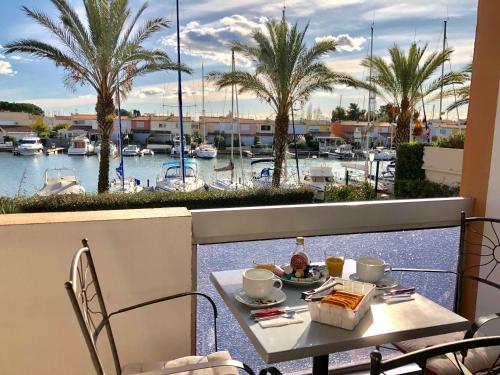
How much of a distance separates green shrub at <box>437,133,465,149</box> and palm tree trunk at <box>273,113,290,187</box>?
4.46 m

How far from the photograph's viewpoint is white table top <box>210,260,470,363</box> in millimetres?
1179

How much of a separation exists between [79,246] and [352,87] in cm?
1238

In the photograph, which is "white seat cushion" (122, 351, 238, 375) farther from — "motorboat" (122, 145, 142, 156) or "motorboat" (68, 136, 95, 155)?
"motorboat" (122, 145, 142, 156)

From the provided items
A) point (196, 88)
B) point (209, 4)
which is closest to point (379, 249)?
point (196, 88)

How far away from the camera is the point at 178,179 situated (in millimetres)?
18625

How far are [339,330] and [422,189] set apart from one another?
11588 mm

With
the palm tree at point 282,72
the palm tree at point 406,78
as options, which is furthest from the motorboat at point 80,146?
the palm tree at point 406,78

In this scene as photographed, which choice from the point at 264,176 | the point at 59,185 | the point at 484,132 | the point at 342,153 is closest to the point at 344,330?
the point at 484,132

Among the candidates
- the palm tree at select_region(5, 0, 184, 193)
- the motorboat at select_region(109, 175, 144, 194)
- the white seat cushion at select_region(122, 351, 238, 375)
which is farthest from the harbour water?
the white seat cushion at select_region(122, 351, 238, 375)

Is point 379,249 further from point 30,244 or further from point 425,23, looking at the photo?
point 425,23

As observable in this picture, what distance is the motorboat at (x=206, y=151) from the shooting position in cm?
2652

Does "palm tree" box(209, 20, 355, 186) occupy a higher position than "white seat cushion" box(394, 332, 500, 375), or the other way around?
"palm tree" box(209, 20, 355, 186)

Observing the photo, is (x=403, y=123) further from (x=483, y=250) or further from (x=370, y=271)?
(x=370, y=271)

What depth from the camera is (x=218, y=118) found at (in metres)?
22.3
